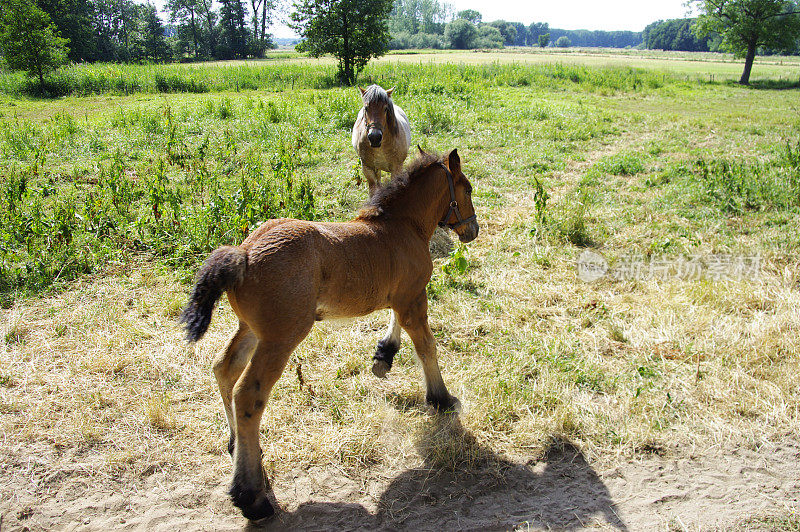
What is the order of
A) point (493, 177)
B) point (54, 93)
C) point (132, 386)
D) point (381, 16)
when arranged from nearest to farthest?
point (132, 386)
point (493, 177)
point (54, 93)
point (381, 16)

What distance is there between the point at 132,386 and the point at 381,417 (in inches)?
83.8

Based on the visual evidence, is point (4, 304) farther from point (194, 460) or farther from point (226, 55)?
point (226, 55)

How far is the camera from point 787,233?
22.0ft

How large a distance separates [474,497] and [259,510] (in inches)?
53.8

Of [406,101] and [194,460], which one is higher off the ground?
[406,101]

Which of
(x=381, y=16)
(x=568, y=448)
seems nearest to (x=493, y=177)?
(x=568, y=448)

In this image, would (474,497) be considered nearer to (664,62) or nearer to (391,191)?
(391,191)

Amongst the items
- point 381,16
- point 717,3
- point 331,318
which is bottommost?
point 331,318

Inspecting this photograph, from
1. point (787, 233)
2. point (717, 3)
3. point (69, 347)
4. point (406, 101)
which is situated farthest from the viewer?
point (717, 3)

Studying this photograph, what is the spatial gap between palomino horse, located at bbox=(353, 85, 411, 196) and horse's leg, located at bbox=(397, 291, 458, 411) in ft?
11.8

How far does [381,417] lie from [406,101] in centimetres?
1469

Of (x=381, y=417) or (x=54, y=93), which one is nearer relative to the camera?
(x=381, y=417)

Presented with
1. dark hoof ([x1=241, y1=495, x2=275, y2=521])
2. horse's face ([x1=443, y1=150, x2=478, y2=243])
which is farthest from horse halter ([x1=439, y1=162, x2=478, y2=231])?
dark hoof ([x1=241, y1=495, x2=275, y2=521])

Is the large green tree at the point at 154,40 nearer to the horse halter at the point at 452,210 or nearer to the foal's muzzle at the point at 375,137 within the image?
the foal's muzzle at the point at 375,137
